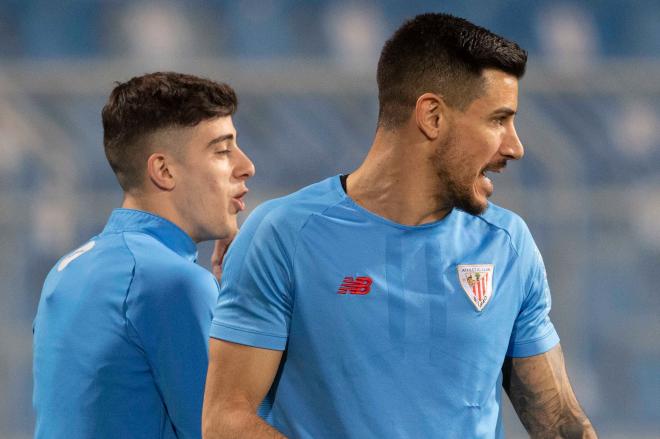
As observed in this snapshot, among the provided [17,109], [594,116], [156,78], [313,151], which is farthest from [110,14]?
[156,78]

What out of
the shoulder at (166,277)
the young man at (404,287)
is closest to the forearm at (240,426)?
the young man at (404,287)

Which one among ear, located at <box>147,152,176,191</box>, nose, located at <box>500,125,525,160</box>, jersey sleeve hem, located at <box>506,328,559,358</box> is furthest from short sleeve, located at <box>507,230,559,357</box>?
ear, located at <box>147,152,176,191</box>

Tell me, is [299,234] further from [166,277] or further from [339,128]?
[339,128]

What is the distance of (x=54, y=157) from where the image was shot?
488 cm

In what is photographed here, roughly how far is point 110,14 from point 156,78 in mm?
5477

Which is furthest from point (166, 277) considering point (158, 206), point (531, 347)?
point (531, 347)

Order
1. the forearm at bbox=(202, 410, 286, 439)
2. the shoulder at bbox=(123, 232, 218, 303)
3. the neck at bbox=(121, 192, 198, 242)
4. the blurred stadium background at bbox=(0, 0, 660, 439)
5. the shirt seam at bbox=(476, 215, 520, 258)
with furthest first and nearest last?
1. the blurred stadium background at bbox=(0, 0, 660, 439)
2. the neck at bbox=(121, 192, 198, 242)
3. the shoulder at bbox=(123, 232, 218, 303)
4. the shirt seam at bbox=(476, 215, 520, 258)
5. the forearm at bbox=(202, 410, 286, 439)

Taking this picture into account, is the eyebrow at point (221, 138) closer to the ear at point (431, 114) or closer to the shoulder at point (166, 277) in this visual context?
the shoulder at point (166, 277)

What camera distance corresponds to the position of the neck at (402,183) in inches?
73.9

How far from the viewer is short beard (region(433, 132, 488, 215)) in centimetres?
184

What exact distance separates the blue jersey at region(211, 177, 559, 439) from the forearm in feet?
0.25

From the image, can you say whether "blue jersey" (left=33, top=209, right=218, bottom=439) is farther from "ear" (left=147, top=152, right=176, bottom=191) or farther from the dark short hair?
the dark short hair

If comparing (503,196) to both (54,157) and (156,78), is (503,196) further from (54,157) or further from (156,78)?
(156,78)

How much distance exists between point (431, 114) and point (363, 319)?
0.38 m
